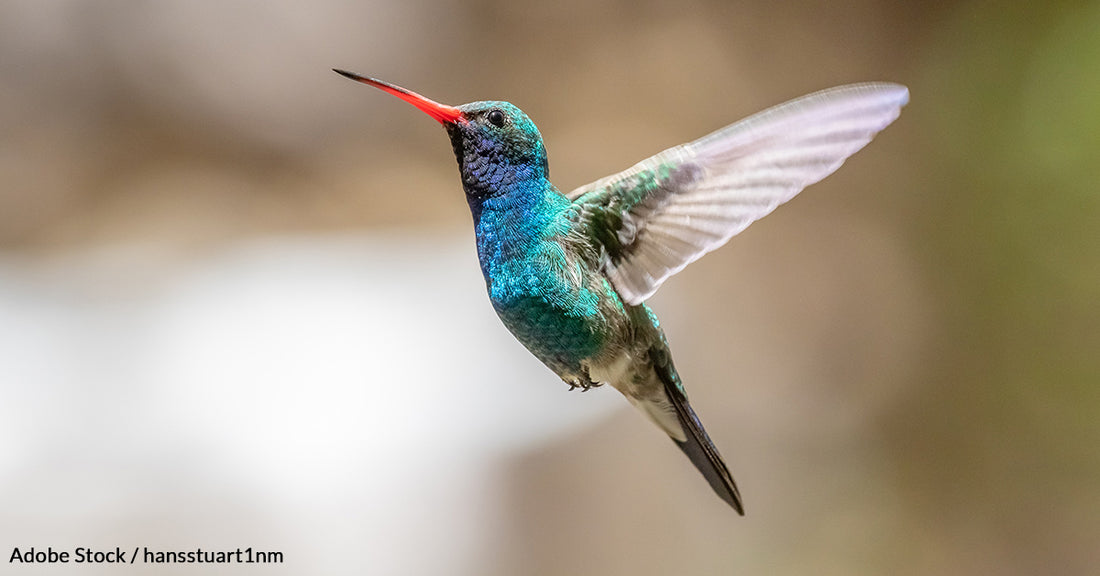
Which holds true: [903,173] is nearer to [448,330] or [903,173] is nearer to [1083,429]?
[1083,429]

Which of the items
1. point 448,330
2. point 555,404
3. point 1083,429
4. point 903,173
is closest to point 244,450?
point 448,330

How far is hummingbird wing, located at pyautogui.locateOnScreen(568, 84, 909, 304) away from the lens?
0.64 meters

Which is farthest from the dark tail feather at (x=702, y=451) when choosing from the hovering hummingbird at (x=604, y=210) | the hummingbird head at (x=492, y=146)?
the hummingbird head at (x=492, y=146)

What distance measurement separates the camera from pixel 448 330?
234cm

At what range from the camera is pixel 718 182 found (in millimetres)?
760

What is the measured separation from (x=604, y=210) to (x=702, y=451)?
11.1 inches

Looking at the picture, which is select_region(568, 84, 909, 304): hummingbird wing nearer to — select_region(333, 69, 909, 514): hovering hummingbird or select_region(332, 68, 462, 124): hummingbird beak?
select_region(333, 69, 909, 514): hovering hummingbird

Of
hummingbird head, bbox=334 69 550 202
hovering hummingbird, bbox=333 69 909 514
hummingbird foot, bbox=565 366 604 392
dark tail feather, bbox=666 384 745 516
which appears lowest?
dark tail feather, bbox=666 384 745 516

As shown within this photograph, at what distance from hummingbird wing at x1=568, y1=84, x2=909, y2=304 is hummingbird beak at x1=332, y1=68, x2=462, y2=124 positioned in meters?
0.16

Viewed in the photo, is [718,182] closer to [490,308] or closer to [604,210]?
[604,210]

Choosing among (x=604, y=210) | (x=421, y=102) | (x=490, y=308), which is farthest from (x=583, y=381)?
(x=490, y=308)

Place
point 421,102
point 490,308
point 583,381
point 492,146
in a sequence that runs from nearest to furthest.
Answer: point 421,102 → point 492,146 → point 583,381 → point 490,308

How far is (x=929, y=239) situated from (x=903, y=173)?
8.0 inches

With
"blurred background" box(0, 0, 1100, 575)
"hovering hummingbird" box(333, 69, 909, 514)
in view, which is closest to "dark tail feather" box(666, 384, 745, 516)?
"hovering hummingbird" box(333, 69, 909, 514)
